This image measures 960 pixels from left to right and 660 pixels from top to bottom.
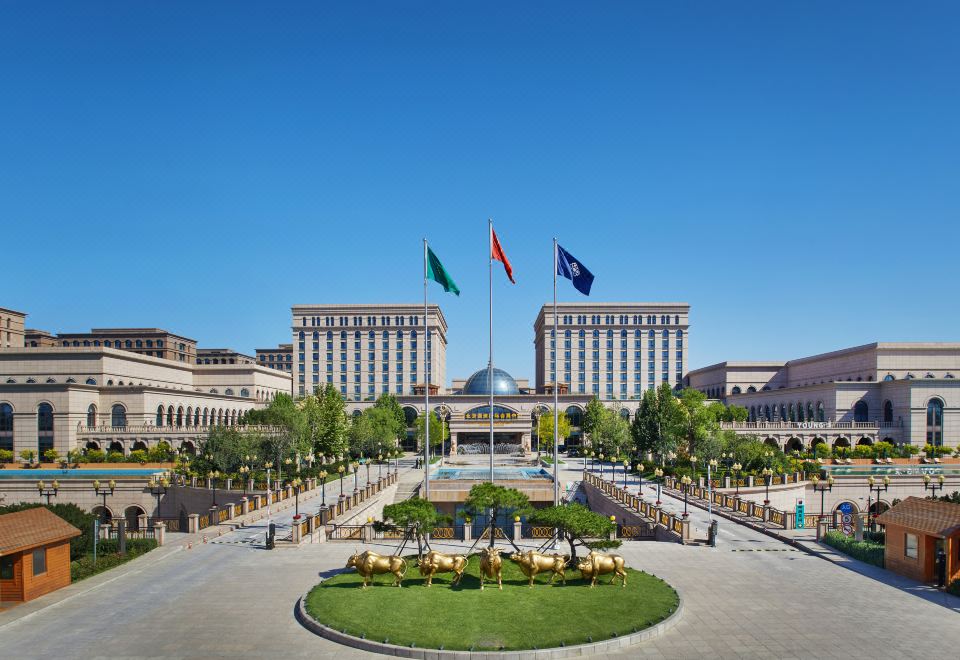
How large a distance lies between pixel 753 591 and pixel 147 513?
1680 inches

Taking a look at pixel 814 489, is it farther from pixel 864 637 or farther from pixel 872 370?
pixel 872 370

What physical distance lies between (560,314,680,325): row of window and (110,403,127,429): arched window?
79123mm

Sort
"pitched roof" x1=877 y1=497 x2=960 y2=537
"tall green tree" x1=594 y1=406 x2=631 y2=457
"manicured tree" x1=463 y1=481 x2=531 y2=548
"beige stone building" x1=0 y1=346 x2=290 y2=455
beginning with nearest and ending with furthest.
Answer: "pitched roof" x1=877 y1=497 x2=960 y2=537 < "manicured tree" x1=463 y1=481 x2=531 y2=548 < "beige stone building" x1=0 y1=346 x2=290 y2=455 < "tall green tree" x1=594 y1=406 x2=631 y2=457

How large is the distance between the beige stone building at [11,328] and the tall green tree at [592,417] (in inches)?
3459

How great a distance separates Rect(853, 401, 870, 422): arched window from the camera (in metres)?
82.6

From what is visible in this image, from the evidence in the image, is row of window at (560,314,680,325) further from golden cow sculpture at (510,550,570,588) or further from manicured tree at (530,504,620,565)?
golden cow sculpture at (510,550,570,588)

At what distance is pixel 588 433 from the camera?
10025 centimetres

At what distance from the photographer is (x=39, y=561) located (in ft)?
72.8

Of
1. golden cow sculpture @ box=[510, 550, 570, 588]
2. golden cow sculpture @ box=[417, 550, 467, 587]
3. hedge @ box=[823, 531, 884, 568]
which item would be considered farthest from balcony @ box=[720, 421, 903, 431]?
golden cow sculpture @ box=[417, 550, 467, 587]

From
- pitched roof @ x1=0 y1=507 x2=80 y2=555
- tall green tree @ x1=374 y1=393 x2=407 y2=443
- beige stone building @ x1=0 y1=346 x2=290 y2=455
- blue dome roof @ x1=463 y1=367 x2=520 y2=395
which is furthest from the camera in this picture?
blue dome roof @ x1=463 y1=367 x2=520 y2=395

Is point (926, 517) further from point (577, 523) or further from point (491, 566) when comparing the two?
point (491, 566)

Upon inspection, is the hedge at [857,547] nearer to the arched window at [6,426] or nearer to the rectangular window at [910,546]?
the rectangular window at [910,546]

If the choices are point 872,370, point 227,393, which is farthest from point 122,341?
point 872,370

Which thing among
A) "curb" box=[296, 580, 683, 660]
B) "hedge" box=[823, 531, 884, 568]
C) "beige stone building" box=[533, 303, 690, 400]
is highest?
"beige stone building" box=[533, 303, 690, 400]
